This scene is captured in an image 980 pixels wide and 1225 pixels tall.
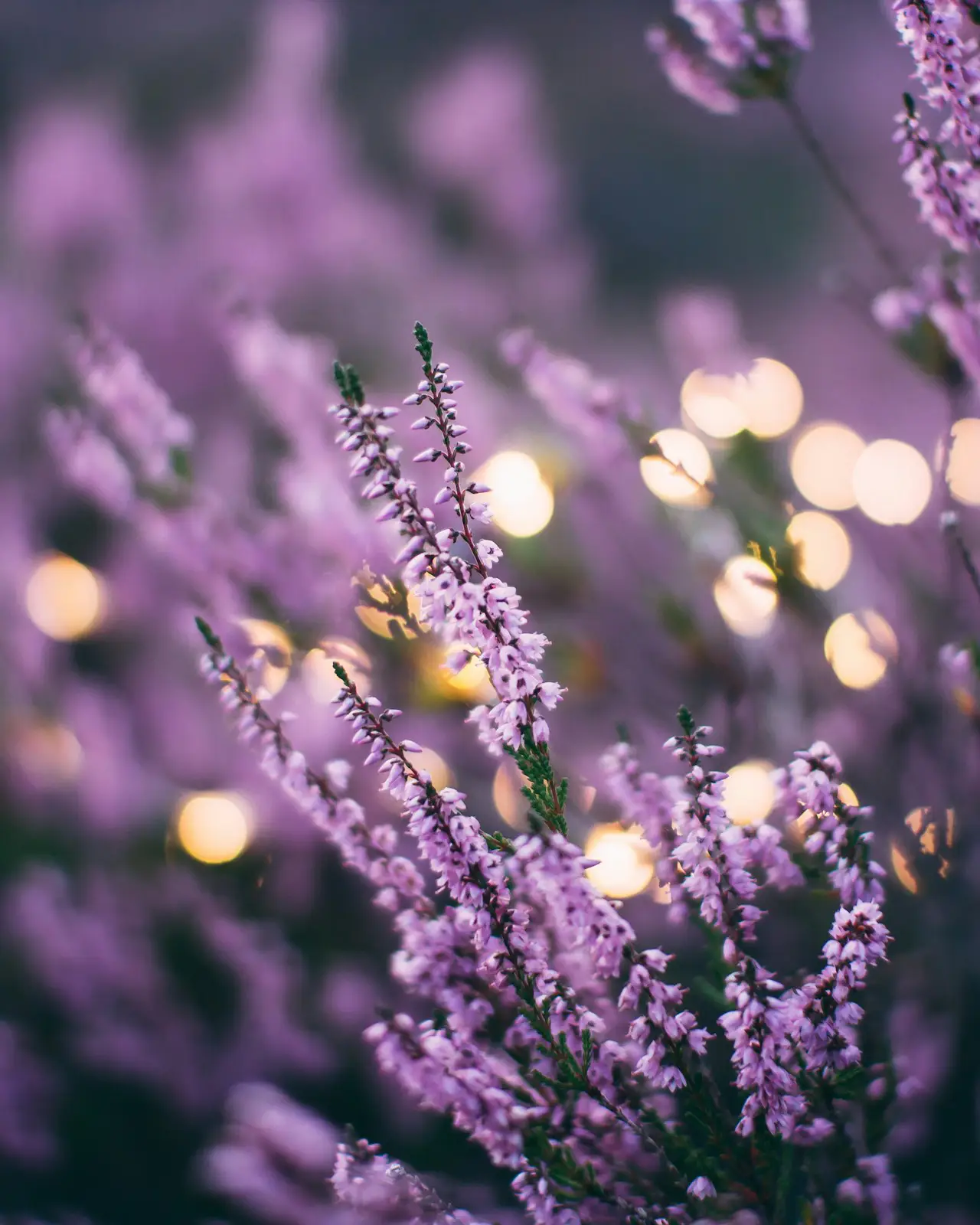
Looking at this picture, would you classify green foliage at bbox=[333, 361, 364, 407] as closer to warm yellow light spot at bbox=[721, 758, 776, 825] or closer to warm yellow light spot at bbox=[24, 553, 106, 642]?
warm yellow light spot at bbox=[721, 758, 776, 825]

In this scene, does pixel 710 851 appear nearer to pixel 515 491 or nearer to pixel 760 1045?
pixel 760 1045

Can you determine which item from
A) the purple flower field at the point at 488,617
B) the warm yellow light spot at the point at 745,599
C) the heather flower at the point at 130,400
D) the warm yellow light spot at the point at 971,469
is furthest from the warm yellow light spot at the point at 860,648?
the heather flower at the point at 130,400

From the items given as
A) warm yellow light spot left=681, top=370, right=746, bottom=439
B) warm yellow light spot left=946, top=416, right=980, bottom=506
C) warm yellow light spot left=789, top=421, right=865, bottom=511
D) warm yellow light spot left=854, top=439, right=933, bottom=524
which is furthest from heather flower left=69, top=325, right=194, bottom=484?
warm yellow light spot left=946, top=416, right=980, bottom=506

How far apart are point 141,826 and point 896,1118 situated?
253 cm

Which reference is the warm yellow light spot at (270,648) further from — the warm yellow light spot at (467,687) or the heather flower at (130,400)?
the heather flower at (130,400)

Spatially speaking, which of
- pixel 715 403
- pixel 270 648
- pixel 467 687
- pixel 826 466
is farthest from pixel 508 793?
pixel 826 466

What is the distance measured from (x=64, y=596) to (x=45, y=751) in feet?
2.14

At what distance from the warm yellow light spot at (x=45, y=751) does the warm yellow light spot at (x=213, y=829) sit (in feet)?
3.33

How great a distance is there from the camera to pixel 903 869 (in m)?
1.56

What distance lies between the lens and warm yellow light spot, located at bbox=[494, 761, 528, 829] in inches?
Result: 70.1

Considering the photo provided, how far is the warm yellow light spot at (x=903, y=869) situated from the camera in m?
1.50

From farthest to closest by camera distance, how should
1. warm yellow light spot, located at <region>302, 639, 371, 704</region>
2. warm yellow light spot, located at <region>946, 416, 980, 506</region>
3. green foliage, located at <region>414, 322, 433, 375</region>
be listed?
warm yellow light spot, located at <region>946, 416, 980, 506</region>
warm yellow light spot, located at <region>302, 639, 371, 704</region>
green foliage, located at <region>414, 322, 433, 375</region>

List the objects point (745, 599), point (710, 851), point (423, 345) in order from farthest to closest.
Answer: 1. point (745, 599)
2. point (710, 851)
3. point (423, 345)

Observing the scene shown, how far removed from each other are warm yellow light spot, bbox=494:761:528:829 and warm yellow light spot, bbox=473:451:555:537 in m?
0.77
